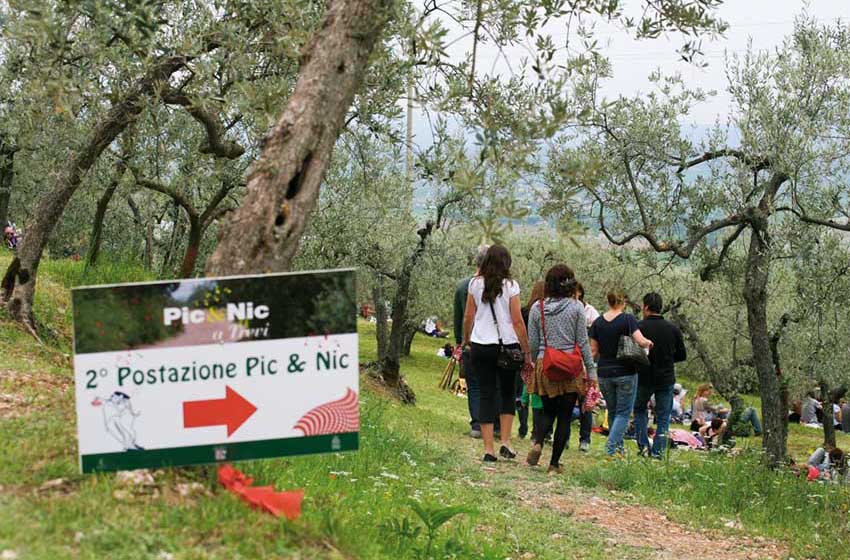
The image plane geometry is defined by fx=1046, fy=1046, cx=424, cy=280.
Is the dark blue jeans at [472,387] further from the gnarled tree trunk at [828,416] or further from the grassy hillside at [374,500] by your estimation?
the gnarled tree trunk at [828,416]

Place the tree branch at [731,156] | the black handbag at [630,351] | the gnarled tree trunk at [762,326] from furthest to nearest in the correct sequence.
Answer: the gnarled tree trunk at [762,326] < the tree branch at [731,156] < the black handbag at [630,351]

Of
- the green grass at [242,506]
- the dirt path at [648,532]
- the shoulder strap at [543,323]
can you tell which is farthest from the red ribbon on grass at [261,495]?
the shoulder strap at [543,323]

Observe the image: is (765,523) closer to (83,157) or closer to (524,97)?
(524,97)

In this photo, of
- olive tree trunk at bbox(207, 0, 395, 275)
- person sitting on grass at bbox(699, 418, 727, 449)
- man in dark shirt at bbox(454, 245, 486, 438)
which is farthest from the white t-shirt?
person sitting on grass at bbox(699, 418, 727, 449)

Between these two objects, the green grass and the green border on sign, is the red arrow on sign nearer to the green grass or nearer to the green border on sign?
the green border on sign

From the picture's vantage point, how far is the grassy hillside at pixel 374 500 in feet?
14.3

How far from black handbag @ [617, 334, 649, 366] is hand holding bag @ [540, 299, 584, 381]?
6.22 ft

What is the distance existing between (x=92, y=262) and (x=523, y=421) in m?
6.46

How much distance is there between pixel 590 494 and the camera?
9328 mm

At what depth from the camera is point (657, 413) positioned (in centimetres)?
1248

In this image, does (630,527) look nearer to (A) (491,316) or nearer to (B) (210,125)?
(A) (491,316)

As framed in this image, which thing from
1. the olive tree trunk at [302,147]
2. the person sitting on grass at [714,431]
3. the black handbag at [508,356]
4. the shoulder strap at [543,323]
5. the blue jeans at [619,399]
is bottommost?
the person sitting on grass at [714,431]

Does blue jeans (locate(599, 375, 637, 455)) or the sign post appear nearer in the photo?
the sign post

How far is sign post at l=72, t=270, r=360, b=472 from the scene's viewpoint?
4.64 m
